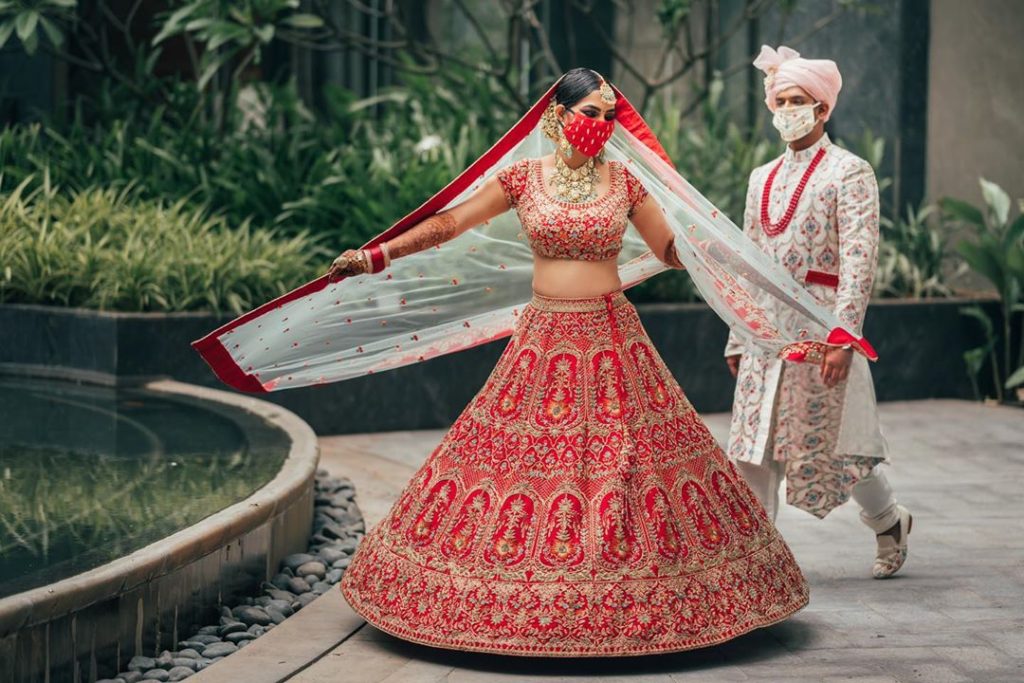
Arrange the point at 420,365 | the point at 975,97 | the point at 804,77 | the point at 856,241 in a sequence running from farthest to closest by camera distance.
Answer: the point at 975,97 → the point at 420,365 → the point at 804,77 → the point at 856,241

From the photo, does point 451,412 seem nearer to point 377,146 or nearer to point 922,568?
point 377,146

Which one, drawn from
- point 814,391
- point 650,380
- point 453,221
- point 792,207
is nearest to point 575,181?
point 453,221

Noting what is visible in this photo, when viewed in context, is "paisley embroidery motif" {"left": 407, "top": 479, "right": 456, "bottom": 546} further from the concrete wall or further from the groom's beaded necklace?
the concrete wall

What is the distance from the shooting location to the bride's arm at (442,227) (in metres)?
4.86

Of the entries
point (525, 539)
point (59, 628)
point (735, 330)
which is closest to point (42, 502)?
point (59, 628)

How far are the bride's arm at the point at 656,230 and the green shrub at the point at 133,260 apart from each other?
3.94 m

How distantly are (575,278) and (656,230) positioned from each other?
1.27 feet

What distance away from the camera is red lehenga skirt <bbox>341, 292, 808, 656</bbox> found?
4.65 metres

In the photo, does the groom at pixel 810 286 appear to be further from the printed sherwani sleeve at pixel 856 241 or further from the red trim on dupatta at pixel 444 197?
the red trim on dupatta at pixel 444 197

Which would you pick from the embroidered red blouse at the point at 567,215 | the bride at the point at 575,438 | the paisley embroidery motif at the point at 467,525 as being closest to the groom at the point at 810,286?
the bride at the point at 575,438

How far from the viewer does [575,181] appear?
16.5 feet

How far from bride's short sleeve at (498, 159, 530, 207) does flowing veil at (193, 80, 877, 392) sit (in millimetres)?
108

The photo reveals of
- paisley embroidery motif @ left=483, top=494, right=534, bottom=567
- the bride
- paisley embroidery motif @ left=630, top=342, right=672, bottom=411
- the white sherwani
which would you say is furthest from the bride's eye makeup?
paisley embroidery motif @ left=483, top=494, right=534, bottom=567

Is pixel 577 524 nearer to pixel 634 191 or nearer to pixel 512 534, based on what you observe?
pixel 512 534
